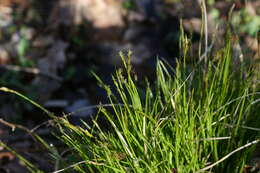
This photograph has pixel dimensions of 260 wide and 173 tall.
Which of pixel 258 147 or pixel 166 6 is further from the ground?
pixel 166 6

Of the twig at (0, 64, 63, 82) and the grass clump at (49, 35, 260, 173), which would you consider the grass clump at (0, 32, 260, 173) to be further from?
the twig at (0, 64, 63, 82)

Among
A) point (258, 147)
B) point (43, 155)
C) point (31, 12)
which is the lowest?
point (43, 155)

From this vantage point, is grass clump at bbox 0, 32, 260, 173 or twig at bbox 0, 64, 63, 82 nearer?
grass clump at bbox 0, 32, 260, 173

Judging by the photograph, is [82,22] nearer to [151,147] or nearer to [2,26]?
[2,26]

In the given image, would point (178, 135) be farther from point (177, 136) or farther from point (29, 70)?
point (29, 70)

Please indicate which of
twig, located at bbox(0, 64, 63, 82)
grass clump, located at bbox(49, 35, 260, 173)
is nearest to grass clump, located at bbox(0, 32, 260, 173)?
grass clump, located at bbox(49, 35, 260, 173)

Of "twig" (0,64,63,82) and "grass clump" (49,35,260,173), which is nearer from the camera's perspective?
"grass clump" (49,35,260,173)

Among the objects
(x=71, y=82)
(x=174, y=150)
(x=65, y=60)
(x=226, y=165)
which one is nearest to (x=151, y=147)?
(x=174, y=150)

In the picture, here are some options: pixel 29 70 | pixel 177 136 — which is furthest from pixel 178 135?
pixel 29 70

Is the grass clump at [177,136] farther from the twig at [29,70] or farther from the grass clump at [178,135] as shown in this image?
the twig at [29,70]

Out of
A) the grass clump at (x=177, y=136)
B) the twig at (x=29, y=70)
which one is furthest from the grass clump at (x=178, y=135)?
the twig at (x=29, y=70)

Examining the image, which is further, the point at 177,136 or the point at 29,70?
the point at 29,70
